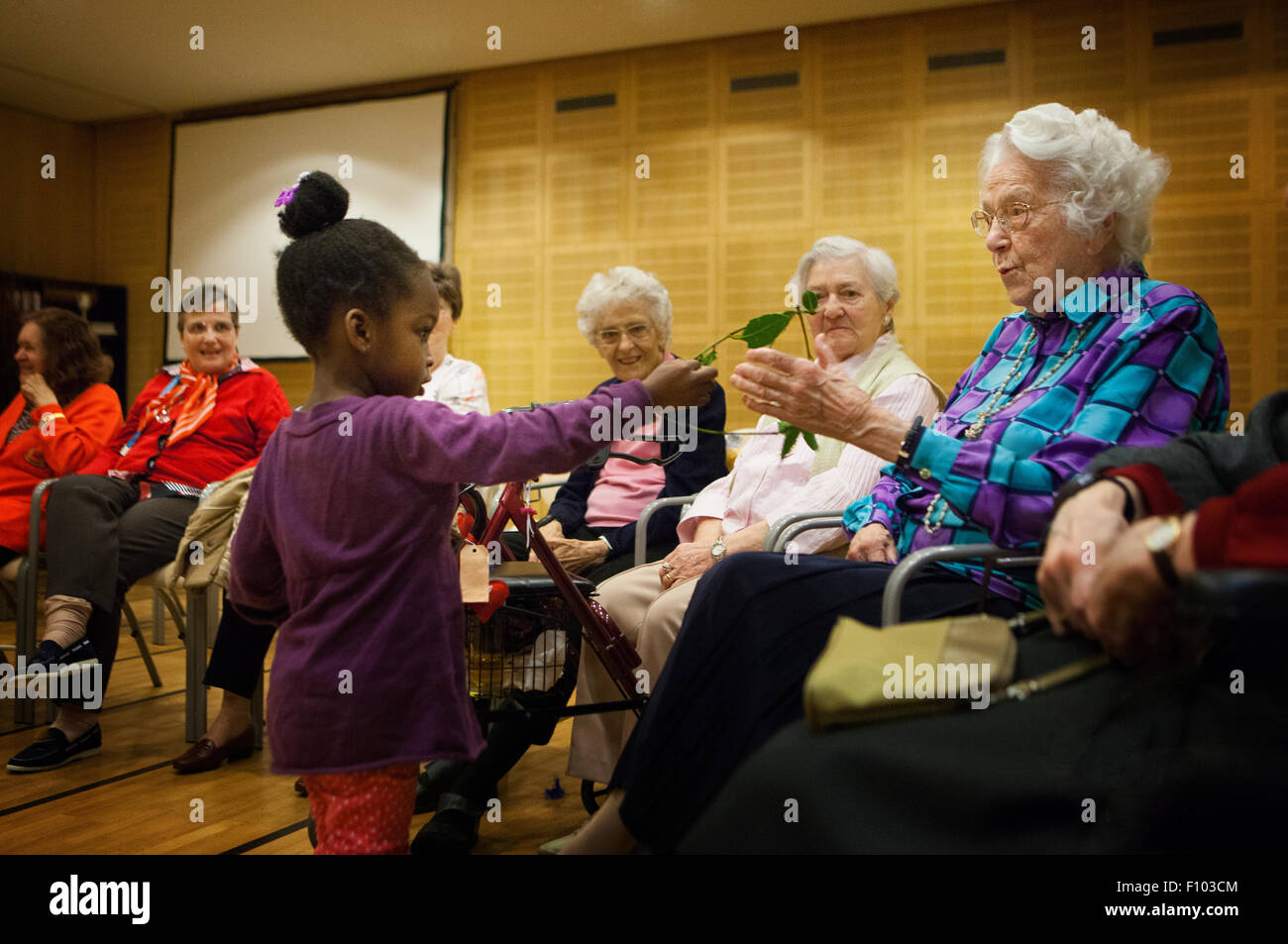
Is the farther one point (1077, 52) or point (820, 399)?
point (1077, 52)

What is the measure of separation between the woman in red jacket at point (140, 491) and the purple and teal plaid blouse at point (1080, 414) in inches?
91.9

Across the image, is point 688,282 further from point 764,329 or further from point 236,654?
point 764,329

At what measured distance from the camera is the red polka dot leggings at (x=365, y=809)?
1356mm

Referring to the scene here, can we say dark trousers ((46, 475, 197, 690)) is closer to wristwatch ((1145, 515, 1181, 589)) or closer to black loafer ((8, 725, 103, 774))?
black loafer ((8, 725, 103, 774))

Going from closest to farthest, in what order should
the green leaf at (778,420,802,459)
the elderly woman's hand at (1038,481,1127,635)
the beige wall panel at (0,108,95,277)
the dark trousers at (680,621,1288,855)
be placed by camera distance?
1. the dark trousers at (680,621,1288,855)
2. the elderly woman's hand at (1038,481,1127,635)
3. the green leaf at (778,420,802,459)
4. the beige wall panel at (0,108,95,277)

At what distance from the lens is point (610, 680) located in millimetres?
2193

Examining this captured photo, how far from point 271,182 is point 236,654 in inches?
196

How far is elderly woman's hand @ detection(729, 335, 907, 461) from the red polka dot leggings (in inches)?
30.3

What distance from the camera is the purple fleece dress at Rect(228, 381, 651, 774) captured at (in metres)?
1.34

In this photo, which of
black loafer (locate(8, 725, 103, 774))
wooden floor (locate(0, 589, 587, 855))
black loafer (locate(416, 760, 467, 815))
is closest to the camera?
wooden floor (locate(0, 589, 587, 855))

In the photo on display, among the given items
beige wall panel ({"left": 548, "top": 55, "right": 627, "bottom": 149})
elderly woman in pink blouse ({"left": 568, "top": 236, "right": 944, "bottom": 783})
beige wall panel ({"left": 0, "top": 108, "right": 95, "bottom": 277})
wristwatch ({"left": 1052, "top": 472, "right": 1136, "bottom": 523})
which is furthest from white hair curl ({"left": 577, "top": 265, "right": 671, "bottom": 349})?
beige wall panel ({"left": 0, "top": 108, "right": 95, "bottom": 277})

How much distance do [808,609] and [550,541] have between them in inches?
52.9

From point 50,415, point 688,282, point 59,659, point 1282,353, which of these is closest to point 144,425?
point 50,415
